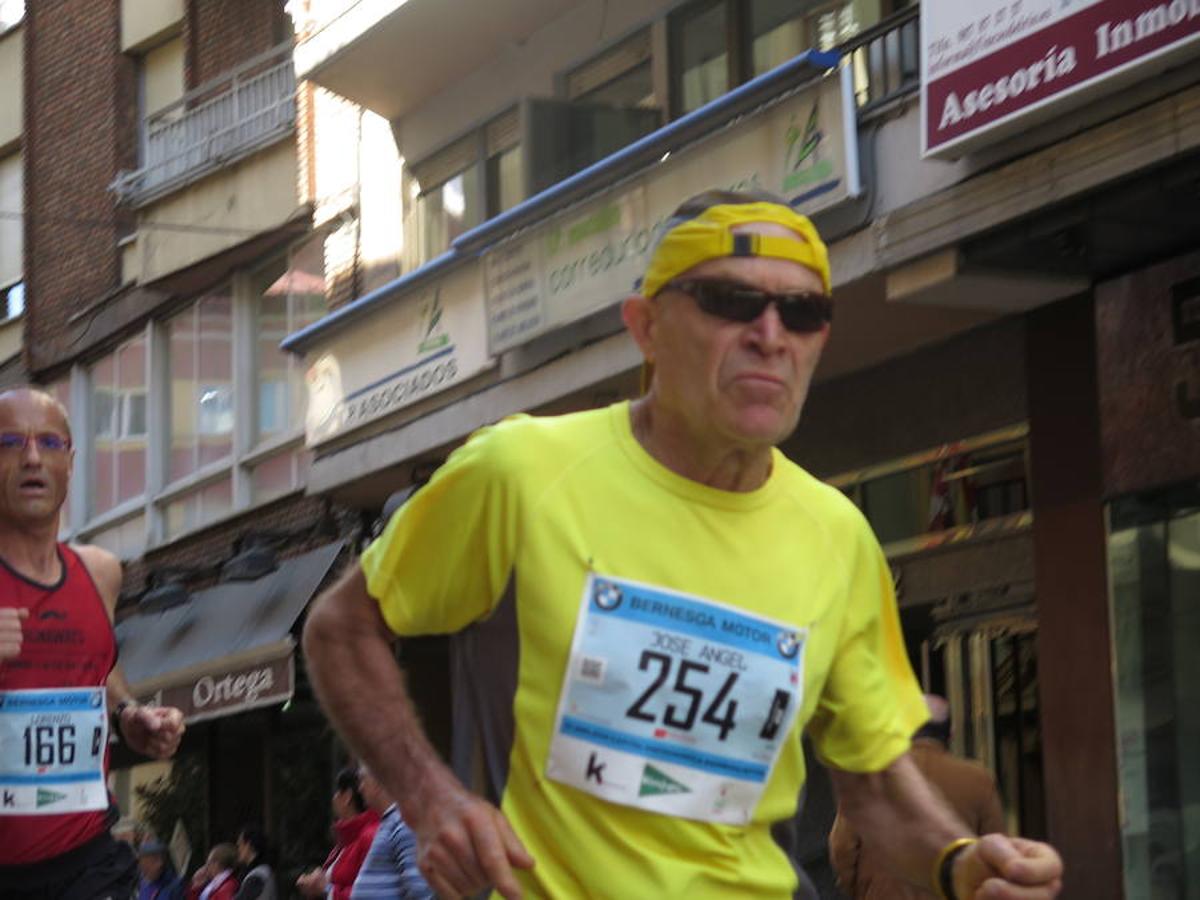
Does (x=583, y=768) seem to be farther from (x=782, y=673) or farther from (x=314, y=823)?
(x=314, y=823)

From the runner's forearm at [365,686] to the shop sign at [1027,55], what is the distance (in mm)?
8071

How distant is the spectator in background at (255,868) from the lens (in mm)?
17297

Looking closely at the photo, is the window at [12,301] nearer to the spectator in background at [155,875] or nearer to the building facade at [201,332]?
the building facade at [201,332]

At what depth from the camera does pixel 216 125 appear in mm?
25562

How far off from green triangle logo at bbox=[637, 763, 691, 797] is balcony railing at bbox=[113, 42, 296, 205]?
20.6 metres

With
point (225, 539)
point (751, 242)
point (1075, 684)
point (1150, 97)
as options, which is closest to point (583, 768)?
point (751, 242)

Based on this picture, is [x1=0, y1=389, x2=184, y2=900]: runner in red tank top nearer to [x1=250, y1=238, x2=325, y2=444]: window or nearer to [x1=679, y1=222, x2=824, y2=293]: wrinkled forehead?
[x1=679, y1=222, x2=824, y2=293]: wrinkled forehead

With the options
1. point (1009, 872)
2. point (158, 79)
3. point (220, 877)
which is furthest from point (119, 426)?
point (1009, 872)

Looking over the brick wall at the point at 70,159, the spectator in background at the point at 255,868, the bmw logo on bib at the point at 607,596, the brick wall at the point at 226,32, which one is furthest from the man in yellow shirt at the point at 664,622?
the brick wall at the point at 70,159

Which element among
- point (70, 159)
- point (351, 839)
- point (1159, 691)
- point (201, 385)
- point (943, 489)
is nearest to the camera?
point (351, 839)

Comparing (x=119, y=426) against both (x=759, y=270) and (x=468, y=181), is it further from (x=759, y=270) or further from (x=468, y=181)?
(x=759, y=270)

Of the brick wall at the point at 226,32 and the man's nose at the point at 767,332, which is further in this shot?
the brick wall at the point at 226,32

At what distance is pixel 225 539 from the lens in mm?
26172

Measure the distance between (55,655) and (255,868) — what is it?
10608 mm
